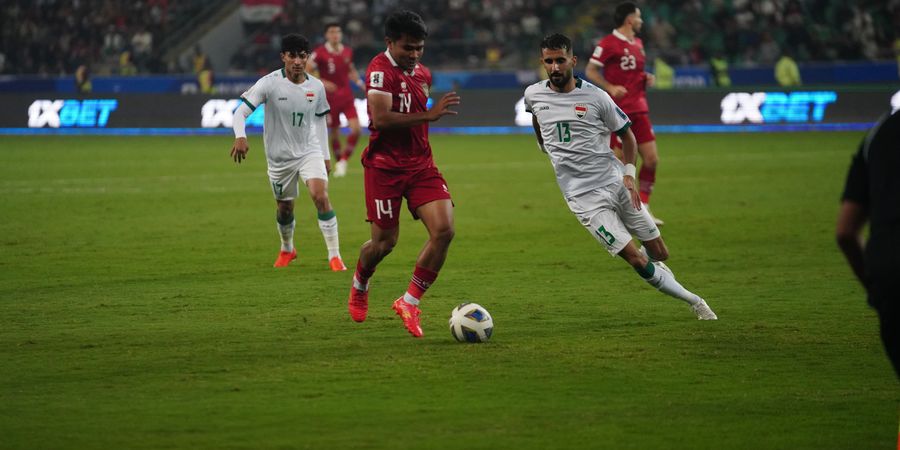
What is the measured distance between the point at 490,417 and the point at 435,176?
8.84ft

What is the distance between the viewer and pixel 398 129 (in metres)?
8.45

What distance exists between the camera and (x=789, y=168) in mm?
21594

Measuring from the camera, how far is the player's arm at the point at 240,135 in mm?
10680

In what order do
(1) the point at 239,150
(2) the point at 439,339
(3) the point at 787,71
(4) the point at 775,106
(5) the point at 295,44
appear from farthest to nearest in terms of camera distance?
(3) the point at 787,71
(4) the point at 775,106
(5) the point at 295,44
(1) the point at 239,150
(2) the point at 439,339

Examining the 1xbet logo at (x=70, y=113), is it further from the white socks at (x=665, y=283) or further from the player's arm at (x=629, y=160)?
the white socks at (x=665, y=283)

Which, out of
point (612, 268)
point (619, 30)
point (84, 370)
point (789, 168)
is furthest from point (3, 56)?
point (84, 370)

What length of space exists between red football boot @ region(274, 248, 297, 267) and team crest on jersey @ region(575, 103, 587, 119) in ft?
13.9

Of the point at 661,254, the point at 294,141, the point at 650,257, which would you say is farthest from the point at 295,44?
the point at 661,254

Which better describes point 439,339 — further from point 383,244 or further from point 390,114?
point 390,114

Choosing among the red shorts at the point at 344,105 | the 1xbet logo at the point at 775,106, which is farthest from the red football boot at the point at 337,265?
the 1xbet logo at the point at 775,106

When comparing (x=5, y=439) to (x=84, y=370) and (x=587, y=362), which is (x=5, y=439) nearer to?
(x=84, y=370)

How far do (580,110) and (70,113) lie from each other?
88.5ft

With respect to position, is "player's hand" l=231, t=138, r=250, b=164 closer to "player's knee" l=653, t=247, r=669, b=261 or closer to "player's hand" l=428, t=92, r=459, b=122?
"player's hand" l=428, t=92, r=459, b=122

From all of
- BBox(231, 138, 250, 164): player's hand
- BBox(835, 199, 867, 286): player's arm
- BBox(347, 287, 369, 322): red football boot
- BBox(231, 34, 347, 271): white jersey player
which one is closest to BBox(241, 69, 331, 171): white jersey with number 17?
BBox(231, 34, 347, 271): white jersey player
